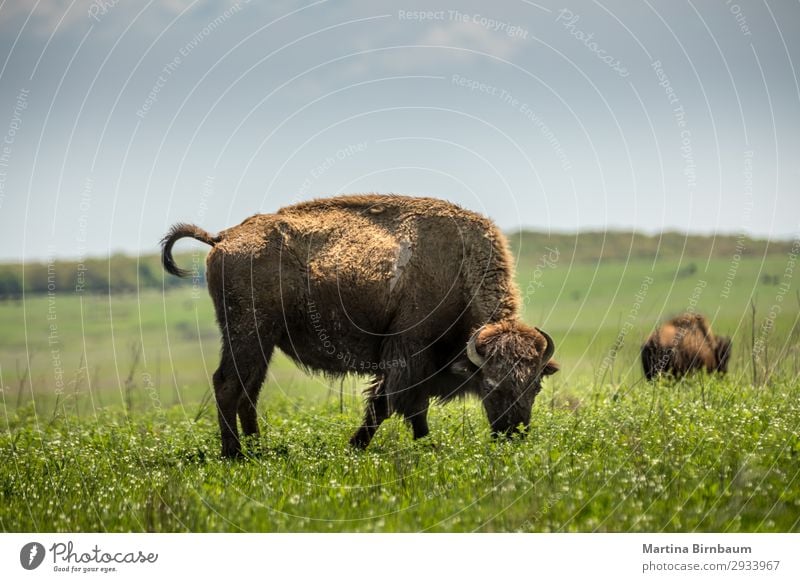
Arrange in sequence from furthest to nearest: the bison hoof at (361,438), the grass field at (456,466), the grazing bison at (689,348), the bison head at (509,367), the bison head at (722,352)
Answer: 1. the bison head at (722,352)
2. the grazing bison at (689,348)
3. the bison hoof at (361,438)
4. the bison head at (509,367)
5. the grass field at (456,466)

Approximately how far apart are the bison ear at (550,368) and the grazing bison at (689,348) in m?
4.90

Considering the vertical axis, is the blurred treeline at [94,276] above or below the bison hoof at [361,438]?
above

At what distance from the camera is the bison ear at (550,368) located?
10.0 metres

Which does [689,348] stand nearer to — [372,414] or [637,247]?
[372,414]

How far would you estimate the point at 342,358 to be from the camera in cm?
1085

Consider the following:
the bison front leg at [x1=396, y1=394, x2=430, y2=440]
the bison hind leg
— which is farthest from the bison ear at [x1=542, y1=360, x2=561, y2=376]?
the bison hind leg

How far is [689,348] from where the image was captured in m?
14.9

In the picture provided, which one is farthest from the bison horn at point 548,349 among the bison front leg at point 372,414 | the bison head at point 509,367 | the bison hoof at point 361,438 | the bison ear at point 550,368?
the bison hoof at point 361,438

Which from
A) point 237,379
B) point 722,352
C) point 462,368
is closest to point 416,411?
point 462,368

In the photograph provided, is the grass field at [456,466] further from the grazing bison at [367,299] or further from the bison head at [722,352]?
the bison head at [722,352]

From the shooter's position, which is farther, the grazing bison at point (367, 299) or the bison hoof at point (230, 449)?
the grazing bison at point (367, 299)

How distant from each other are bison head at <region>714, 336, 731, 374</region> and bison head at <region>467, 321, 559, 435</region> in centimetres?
610

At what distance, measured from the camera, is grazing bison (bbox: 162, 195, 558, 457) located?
34.4ft

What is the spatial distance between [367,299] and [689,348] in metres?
6.97
